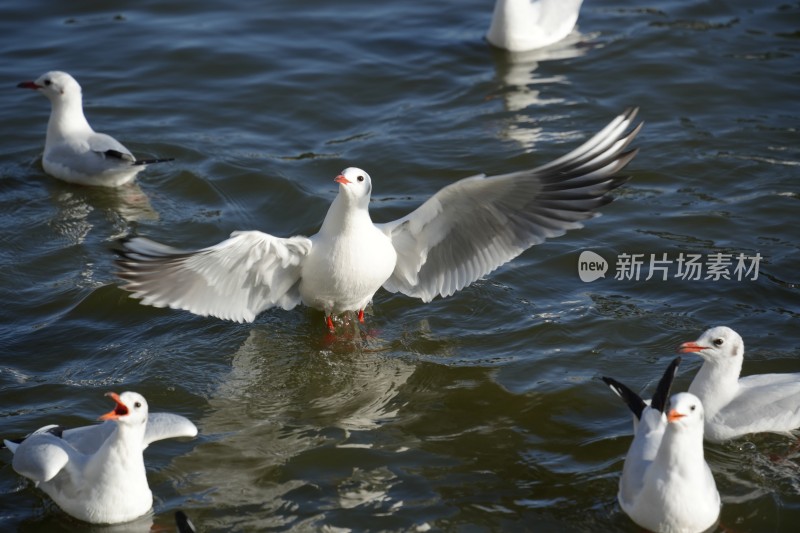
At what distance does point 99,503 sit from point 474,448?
227 cm

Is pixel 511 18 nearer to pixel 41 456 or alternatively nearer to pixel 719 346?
pixel 719 346

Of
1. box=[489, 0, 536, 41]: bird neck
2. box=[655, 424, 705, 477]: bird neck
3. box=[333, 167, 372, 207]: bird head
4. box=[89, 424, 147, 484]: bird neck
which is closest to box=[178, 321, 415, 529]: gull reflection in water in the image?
box=[89, 424, 147, 484]: bird neck

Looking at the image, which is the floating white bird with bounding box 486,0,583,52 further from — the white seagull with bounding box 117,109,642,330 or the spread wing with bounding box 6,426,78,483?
the spread wing with bounding box 6,426,78,483

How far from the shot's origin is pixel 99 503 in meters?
5.92

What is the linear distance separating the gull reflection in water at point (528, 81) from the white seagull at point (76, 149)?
3615 mm

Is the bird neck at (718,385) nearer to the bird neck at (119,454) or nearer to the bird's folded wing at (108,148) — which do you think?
the bird neck at (119,454)

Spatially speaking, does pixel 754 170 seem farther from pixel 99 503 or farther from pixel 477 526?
pixel 99 503

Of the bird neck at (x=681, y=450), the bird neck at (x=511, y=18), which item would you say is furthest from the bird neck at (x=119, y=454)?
the bird neck at (x=511, y=18)

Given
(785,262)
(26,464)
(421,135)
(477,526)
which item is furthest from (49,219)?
(785,262)

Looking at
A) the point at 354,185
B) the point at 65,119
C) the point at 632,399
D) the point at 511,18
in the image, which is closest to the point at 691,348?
the point at 632,399

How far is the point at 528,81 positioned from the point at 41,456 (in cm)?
795

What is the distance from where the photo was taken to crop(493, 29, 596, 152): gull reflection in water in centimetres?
1127

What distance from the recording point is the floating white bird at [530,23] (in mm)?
12875

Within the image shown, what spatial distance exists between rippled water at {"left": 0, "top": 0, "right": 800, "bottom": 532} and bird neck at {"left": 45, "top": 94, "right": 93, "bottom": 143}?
0.47m
